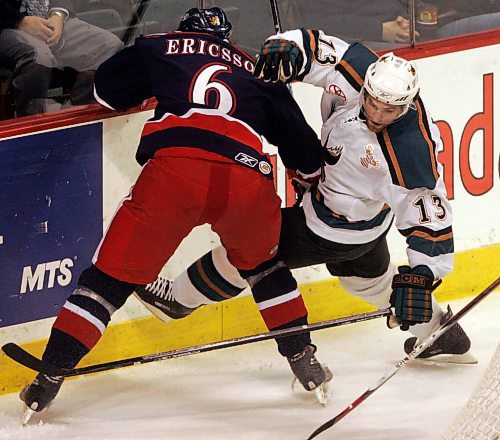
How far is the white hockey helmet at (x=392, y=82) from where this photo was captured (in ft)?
10.7

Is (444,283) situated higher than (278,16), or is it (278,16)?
(278,16)

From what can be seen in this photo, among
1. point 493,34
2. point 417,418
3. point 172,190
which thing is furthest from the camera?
point 493,34

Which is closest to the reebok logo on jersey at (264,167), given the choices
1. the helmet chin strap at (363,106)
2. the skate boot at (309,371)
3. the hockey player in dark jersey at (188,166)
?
the hockey player in dark jersey at (188,166)

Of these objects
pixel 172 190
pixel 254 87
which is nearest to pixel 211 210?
pixel 172 190

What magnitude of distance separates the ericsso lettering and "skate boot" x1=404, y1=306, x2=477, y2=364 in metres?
1.03

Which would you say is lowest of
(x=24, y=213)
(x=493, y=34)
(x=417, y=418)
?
(x=417, y=418)

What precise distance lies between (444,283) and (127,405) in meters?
1.24

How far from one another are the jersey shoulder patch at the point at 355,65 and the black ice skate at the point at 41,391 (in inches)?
Answer: 42.7

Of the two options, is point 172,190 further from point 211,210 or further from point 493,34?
point 493,34

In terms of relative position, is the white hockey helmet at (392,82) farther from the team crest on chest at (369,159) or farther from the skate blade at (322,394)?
the skate blade at (322,394)

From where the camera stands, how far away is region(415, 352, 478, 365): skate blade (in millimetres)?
4047

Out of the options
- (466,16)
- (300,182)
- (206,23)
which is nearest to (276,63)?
(206,23)

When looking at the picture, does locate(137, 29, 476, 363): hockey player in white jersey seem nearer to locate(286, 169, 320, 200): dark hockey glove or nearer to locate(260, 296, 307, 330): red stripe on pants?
locate(286, 169, 320, 200): dark hockey glove

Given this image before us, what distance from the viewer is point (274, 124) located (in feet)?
11.8
